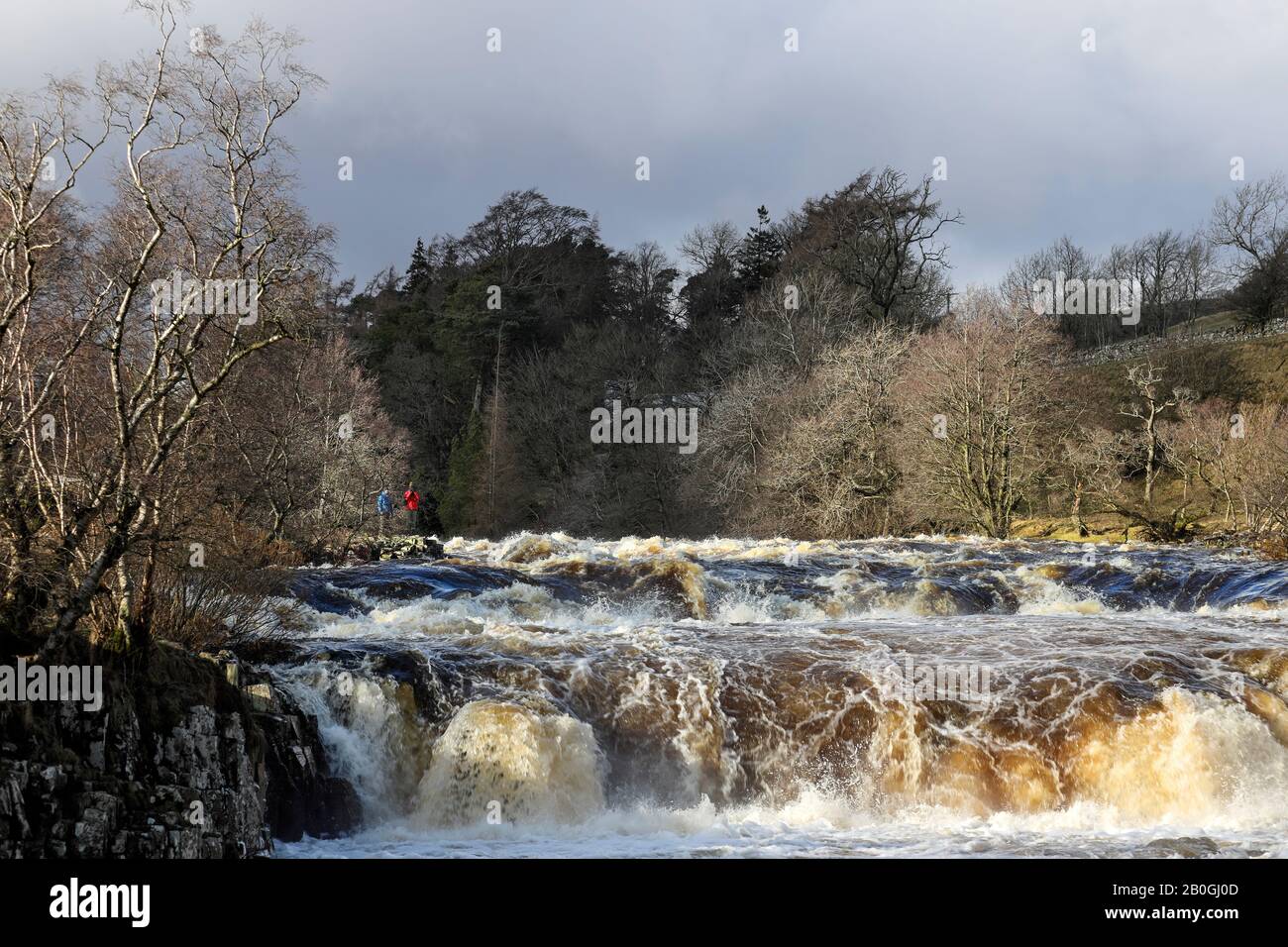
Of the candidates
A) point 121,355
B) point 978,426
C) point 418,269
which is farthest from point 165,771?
point 418,269

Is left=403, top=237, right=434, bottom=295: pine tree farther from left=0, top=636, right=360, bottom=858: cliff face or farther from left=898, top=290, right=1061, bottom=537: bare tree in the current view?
left=0, top=636, right=360, bottom=858: cliff face

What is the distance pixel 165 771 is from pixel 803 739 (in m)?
7.11

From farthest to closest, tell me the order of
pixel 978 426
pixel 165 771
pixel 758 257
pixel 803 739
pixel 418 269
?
pixel 418 269
pixel 758 257
pixel 978 426
pixel 803 739
pixel 165 771

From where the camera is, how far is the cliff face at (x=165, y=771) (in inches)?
333

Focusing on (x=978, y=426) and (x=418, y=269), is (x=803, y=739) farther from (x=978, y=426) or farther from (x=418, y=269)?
(x=418, y=269)

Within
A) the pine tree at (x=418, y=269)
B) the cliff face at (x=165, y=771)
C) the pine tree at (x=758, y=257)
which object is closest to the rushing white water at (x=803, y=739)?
the cliff face at (x=165, y=771)

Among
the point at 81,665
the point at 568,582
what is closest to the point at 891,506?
the point at 568,582


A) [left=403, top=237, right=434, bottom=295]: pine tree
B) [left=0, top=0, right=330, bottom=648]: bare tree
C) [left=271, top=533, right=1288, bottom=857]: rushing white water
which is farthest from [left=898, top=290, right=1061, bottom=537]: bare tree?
[left=403, top=237, right=434, bottom=295]: pine tree

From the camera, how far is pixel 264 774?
11.0 metres

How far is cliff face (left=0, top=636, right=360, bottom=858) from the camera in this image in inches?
333

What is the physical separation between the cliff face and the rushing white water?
0.56 meters

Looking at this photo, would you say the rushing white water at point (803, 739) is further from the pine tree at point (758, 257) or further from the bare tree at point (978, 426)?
the pine tree at point (758, 257)

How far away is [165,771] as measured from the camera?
9.66m
